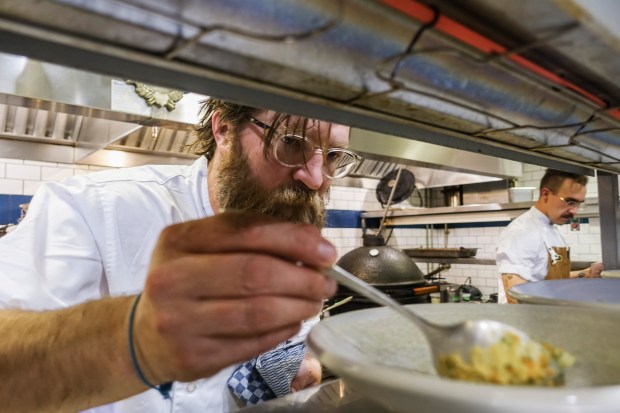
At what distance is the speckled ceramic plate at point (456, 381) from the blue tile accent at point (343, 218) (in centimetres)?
424

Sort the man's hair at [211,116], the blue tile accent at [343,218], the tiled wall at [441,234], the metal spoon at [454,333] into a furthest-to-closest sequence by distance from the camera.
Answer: the blue tile accent at [343,218], the tiled wall at [441,234], the man's hair at [211,116], the metal spoon at [454,333]

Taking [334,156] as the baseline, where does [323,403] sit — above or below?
below

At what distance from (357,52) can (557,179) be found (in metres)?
3.50

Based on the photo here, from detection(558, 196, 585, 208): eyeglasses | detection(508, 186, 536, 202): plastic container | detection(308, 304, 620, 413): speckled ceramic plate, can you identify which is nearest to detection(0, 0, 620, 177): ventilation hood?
detection(308, 304, 620, 413): speckled ceramic plate

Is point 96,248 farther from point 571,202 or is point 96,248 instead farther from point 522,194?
point 522,194

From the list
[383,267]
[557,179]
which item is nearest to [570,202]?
[557,179]

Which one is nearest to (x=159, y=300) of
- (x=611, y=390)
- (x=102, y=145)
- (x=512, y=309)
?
(x=611, y=390)

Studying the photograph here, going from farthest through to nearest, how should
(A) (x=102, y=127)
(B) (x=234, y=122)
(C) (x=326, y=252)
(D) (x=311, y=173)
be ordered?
(A) (x=102, y=127)
(B) (x=234, y=122)
(D) (x=311, y=173)
(C) (x=326, y=252)

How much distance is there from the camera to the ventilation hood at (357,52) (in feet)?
1.07

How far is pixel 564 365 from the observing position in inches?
21.0

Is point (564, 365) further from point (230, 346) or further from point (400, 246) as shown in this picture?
point (400, 246)

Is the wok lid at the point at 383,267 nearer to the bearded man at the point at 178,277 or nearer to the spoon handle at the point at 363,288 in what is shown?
the bearded man at the point at 178,277

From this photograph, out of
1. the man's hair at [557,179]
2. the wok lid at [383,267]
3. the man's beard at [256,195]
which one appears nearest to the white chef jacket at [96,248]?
the man's beard at [256,195]

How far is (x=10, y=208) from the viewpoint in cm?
309
